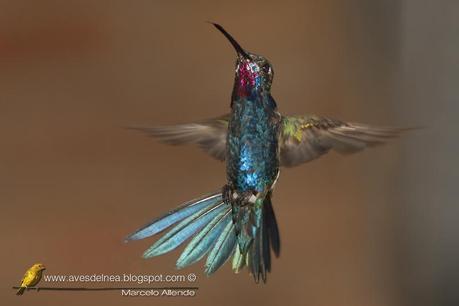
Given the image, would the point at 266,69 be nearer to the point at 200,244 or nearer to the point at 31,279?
the point at 200,244

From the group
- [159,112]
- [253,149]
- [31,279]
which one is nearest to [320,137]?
[253,149]

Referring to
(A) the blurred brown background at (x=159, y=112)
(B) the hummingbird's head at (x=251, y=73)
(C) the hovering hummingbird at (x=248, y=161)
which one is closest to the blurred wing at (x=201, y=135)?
(C) the hovering hummingbird at (x=248, y=161)

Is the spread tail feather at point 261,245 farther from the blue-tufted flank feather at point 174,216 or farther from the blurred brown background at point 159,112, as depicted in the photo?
the blurred brown background at point 159,112

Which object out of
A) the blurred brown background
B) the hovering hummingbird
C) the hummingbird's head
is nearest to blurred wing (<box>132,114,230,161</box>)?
the hovering hummingbird

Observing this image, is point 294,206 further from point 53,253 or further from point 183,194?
point 53,253

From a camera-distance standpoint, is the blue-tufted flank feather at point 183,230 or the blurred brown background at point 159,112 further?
the blurred brown background at point 159,112

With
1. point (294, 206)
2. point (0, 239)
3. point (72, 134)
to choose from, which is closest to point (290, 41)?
point (294, 206)
